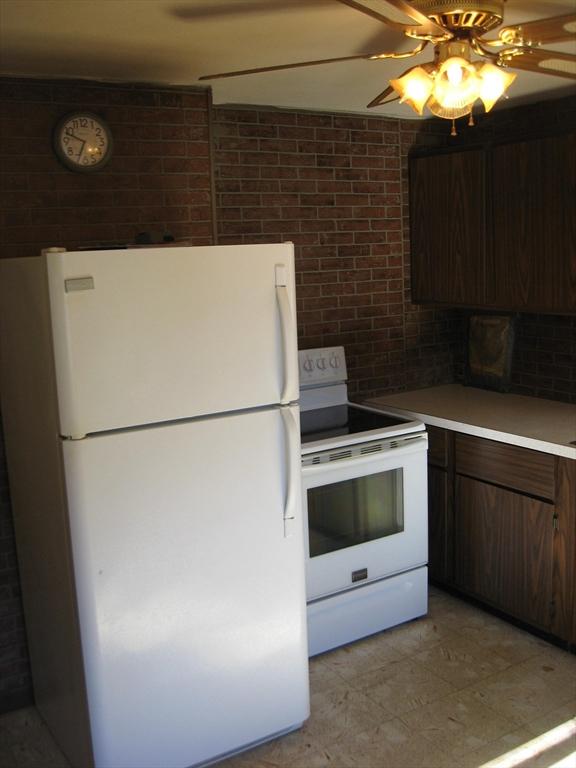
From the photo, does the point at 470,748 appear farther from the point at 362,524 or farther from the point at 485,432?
the point at 485,432

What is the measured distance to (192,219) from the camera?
299 cm

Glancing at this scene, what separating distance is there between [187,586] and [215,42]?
1680mm

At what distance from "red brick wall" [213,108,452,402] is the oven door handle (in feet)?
2.09

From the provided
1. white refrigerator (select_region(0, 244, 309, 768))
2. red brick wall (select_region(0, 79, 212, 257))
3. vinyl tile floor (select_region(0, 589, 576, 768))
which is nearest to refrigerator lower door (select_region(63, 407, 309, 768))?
white refrigerator (select_region(0, 244, 309, 768))

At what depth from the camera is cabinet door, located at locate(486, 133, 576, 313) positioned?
3016mm

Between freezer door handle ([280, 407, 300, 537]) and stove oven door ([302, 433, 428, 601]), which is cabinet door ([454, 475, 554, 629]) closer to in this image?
stove oven door ([302, 433, 428, 601])

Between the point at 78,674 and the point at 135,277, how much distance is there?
1206 millimetres

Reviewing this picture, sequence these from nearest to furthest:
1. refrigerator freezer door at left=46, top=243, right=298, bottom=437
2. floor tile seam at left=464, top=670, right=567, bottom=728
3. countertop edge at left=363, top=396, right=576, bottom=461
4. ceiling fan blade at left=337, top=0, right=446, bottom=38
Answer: ceiling fan blade at left=337, top=0, right=446, bottom=38 → refrigerator freezer door at left=46, top=243, right=298, bottom=437 → floor tile seam at left=464, top=670, right=567, bottom=728 → countertop edge at left=363, top=396, right=576, bottom=461

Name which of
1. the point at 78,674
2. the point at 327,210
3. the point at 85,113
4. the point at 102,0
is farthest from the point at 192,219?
the point at 78,674

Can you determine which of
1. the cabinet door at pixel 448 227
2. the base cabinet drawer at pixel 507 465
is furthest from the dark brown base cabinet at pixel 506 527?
the cabinet door at pixel 448 227

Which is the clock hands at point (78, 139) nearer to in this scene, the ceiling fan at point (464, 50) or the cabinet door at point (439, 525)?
the ceiling fan at point (464, 50)

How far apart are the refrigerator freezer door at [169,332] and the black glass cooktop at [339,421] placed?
0.73 m

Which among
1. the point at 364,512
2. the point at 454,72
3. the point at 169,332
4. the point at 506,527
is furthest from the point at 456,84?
the point at 506,527

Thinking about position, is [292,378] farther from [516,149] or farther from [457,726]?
[516,149]
